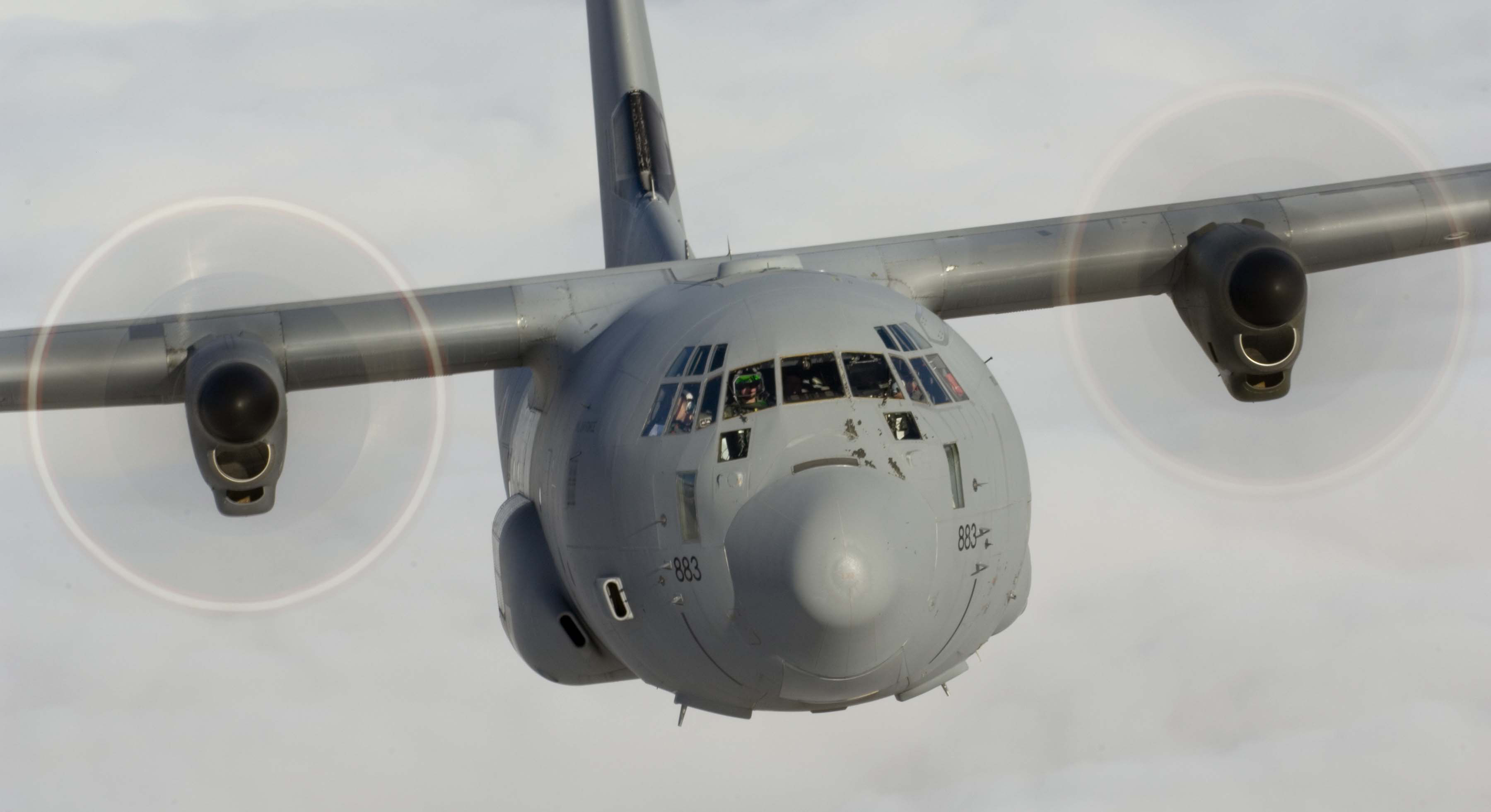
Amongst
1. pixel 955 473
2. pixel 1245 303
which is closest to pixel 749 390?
pixel 955 473

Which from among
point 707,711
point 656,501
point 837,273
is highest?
point 837,273

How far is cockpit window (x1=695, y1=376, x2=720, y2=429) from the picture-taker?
10617mm

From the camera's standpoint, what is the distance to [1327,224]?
16125 millimetres

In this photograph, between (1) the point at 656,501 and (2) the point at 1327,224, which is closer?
(1) the point at 656,501

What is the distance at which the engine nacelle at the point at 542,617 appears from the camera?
43.9ft

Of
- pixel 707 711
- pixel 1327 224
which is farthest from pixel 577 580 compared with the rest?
pixel 1327 224

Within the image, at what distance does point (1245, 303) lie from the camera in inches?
583

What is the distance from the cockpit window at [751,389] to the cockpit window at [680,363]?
0.53 meters

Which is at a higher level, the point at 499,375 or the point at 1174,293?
the point at 499,375

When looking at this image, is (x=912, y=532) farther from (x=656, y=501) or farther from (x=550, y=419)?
(x=550, y=419)

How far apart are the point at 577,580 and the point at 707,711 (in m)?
1.57

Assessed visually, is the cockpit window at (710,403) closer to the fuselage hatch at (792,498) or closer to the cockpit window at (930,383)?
the fuselage hatch at (792,498)

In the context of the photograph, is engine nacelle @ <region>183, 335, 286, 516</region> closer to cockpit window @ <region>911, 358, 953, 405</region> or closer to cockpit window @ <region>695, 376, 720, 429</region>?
cockpit window @ <region>695, 376, 720, 429</region>

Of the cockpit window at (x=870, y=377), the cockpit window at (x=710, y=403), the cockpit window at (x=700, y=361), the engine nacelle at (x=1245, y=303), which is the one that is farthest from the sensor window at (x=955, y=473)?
the engine nacelle at (x=1245, y=303)
